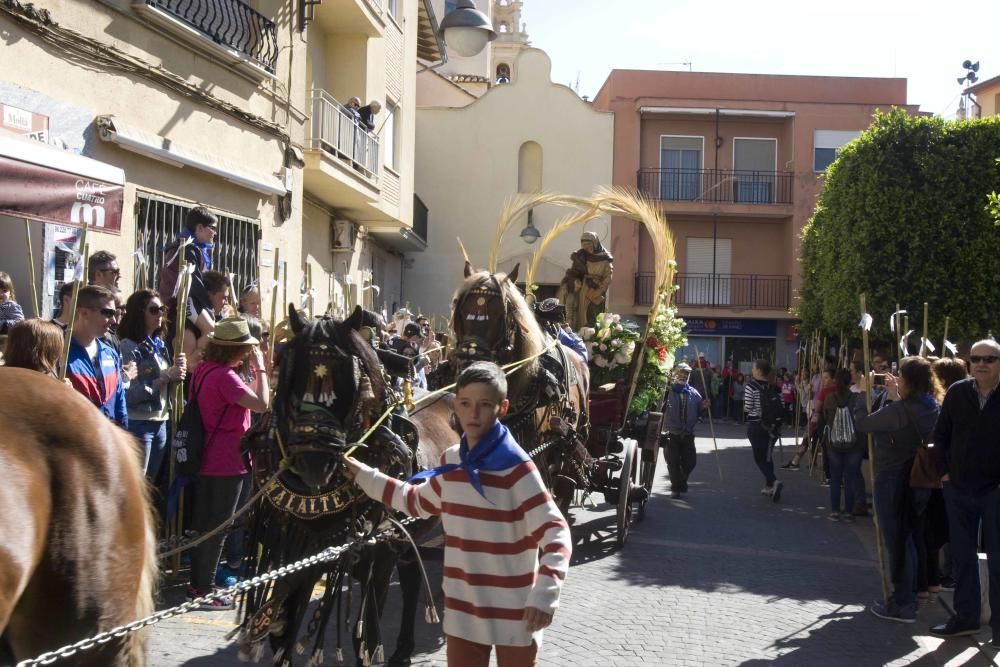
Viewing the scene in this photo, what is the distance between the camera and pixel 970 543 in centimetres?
709

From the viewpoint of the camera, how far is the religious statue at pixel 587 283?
35.5ft

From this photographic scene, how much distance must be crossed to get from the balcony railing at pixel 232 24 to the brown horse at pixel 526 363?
21.0 feet

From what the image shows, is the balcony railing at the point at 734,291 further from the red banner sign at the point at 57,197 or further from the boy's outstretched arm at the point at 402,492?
the boy's outstretched arm at the point at 402,492

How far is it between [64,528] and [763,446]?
1119cm

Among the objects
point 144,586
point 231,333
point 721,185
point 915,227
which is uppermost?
point 721,185

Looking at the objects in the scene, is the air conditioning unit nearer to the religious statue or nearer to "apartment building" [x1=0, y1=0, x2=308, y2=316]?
"apartment building" [x1=0, y1=0, x2=308, y2=316]

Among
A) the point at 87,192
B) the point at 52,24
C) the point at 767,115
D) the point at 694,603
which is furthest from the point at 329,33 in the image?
the point at 767,115

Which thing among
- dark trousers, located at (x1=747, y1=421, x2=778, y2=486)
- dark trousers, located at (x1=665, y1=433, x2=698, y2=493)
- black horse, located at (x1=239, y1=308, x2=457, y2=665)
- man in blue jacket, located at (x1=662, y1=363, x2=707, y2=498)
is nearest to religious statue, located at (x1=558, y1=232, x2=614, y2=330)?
man in blue jacket, located at (x1=662, y1=363, x2=707, y2=498)

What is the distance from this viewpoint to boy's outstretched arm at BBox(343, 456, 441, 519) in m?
4.14

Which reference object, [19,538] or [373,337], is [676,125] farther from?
[19,538]

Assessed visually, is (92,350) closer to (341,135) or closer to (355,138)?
(341,135)

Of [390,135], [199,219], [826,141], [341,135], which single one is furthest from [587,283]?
[826,141]

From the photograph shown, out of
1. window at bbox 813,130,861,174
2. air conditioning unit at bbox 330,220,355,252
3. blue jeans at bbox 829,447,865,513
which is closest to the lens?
blue jeans at bbox 829,447,865,513

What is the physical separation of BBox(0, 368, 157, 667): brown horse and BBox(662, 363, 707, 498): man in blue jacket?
33.3ft
